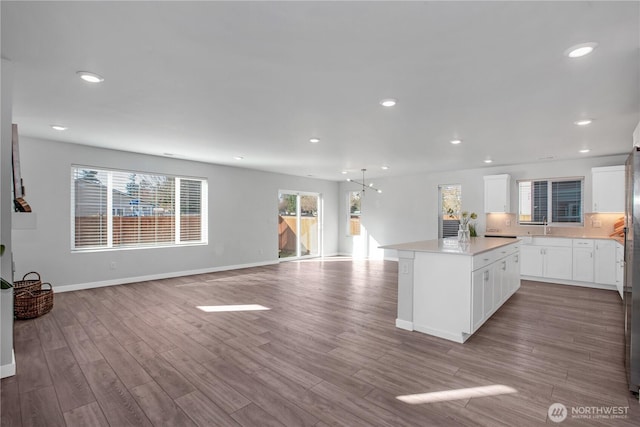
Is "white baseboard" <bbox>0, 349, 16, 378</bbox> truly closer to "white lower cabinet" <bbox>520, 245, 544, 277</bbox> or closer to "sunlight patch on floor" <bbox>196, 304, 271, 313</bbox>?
"sunlight patch on floor" <bbox>196, 304, 271, 313</bbox>

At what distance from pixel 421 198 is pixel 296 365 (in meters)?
6.69

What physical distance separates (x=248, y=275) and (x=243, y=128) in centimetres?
364

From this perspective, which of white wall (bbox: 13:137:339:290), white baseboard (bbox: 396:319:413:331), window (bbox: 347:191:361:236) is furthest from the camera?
window (bbox: 347:191:361:236)

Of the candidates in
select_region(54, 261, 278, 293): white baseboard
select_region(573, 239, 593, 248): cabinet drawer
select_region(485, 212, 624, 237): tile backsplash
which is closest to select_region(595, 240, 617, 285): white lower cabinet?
select_region(573, 239, 593, 248): cabinet drawer

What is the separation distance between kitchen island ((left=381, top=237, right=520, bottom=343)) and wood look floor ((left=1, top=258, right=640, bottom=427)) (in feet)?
0.61

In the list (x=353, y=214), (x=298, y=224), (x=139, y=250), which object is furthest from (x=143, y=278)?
(x=353, y=214)

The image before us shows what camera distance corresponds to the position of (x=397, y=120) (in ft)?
12.3

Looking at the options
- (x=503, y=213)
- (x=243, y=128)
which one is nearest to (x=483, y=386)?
(x=243, y=128)

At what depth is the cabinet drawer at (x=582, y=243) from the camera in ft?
18.5

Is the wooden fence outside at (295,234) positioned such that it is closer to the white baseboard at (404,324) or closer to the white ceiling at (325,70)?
the white ceiling at (325,70)

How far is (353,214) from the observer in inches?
402

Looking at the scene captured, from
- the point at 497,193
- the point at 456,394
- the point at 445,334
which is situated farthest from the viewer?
the point at 497,193

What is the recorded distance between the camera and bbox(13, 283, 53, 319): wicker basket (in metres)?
3.84

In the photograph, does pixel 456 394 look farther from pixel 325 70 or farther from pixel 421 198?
pixel 421 198
